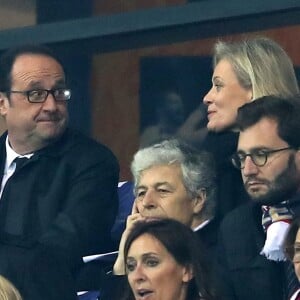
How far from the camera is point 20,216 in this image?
681cm

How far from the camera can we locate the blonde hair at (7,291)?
5809mm

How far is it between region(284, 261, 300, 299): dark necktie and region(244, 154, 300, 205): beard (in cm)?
24

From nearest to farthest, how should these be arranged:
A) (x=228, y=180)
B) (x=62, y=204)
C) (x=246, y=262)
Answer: (x=246, y=262) < (x=228, y=180) < (x=62, y=204)

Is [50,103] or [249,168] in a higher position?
[50,103]

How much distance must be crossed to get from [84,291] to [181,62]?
4.90ft

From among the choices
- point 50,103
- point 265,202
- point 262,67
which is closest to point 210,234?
point 265,202

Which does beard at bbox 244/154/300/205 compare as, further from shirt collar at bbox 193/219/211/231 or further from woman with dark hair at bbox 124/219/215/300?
shirt collar at bbox 193/219/211/231

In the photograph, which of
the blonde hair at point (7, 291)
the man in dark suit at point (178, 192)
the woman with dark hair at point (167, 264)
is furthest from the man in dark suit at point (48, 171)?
the woman with dark hair at point (167, 264)

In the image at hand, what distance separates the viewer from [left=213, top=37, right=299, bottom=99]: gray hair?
633cm

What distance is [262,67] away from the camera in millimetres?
6395

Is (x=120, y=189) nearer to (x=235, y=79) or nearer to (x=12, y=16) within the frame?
(x=235, y=79)

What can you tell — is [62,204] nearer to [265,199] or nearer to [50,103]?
[50,103]

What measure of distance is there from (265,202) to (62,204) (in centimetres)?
113

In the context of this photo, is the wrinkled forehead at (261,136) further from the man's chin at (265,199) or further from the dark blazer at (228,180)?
the dark blazer at (228,180)
